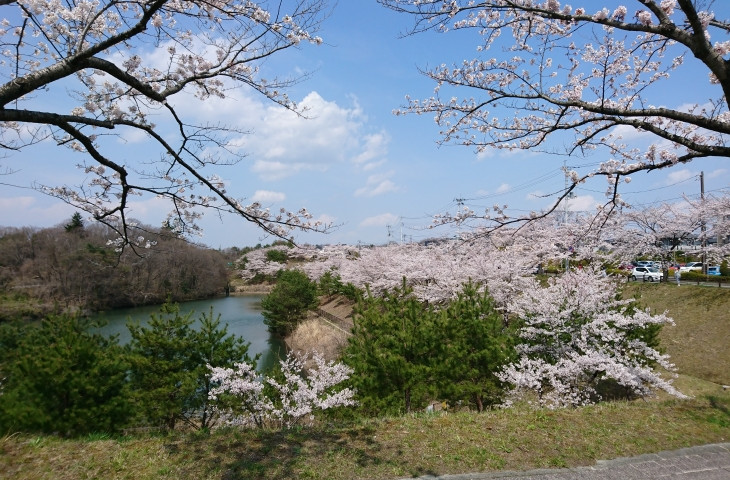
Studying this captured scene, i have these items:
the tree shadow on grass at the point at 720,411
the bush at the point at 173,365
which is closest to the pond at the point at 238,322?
the bush at the point at 173,365

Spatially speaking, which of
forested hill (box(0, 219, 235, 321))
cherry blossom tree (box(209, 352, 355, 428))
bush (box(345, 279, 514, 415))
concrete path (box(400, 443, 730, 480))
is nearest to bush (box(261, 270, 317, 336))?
forested hill (box(0, 219, 235, 321))

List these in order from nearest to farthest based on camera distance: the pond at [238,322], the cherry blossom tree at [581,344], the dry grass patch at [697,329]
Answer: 1. the cherry blossom tree at [581,344]
2. the dry grass patch at [697,329]
3. the pond at [238,322]

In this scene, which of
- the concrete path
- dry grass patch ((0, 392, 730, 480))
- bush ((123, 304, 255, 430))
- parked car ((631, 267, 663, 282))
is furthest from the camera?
parked car ((631, 267, 663, 282))

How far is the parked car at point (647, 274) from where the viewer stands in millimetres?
23156

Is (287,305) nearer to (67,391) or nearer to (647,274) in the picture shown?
(67,391)

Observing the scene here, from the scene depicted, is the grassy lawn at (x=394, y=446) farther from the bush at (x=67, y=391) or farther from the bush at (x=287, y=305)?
the bush at (x=287, y=305)

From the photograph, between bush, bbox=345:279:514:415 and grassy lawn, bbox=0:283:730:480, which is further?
bush, bbox=345:279:514:415

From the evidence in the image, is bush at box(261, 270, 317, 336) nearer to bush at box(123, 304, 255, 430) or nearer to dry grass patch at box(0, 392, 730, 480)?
bush at box(123, 304, 255, 430)

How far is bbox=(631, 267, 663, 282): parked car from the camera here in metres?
23.2

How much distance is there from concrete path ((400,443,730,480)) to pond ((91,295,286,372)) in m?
12.2

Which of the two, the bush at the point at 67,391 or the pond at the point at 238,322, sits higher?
the bush at the point at 67,391

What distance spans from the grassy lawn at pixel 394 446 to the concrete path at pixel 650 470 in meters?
0.11

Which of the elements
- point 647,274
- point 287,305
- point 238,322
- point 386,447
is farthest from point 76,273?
point 647,274

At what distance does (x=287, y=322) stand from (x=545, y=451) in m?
21.2
